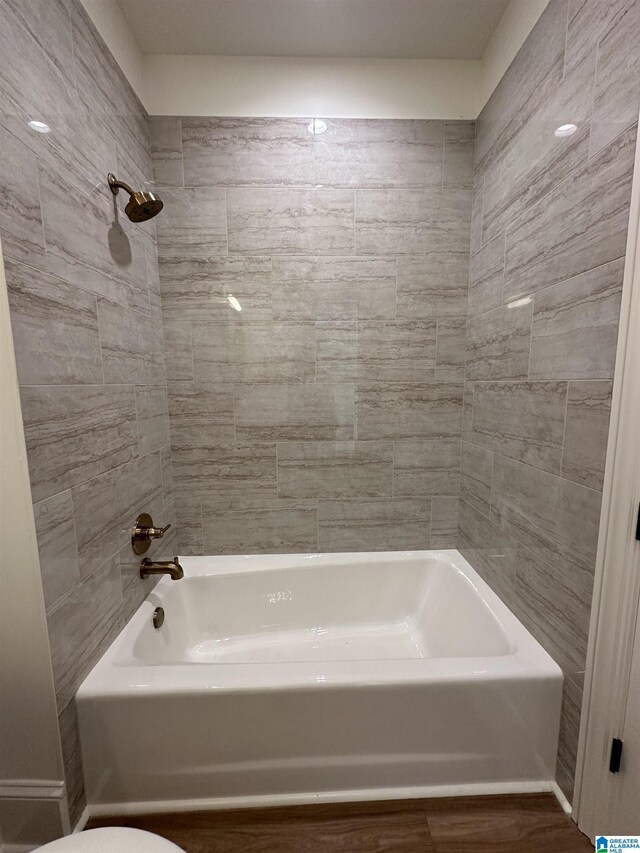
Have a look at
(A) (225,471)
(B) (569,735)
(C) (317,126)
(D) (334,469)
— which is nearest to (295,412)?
(D) (334,469)

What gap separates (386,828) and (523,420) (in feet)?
4.28

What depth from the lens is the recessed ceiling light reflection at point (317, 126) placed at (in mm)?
1544

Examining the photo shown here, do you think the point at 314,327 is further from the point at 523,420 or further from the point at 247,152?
the point at 523,420

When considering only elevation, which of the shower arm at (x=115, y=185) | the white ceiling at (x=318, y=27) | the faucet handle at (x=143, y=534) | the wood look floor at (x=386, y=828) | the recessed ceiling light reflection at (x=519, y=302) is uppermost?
the white ceiling at (x=318, y=27)

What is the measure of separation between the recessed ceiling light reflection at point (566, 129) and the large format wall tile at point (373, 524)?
1.45 metres

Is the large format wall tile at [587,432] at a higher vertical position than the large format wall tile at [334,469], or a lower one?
higher

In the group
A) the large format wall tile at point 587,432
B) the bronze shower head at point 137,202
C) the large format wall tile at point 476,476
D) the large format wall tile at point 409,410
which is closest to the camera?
the large format wall tile at point 587,432

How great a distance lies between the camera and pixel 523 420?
49.2 inches

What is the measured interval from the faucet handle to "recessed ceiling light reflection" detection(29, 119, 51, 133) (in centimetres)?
120

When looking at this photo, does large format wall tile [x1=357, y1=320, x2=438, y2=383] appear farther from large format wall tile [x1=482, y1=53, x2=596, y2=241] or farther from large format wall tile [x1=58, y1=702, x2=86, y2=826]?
large format wall tile [x1=58, y1=702, x2=86, y2=826]

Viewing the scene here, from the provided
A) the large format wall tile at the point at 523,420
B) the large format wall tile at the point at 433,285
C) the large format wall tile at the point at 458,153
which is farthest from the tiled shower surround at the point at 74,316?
the large format wall tile at the point at 523,420

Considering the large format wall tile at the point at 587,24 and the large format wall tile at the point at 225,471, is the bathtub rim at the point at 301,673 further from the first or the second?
the large format wall tile at the point at 587,24

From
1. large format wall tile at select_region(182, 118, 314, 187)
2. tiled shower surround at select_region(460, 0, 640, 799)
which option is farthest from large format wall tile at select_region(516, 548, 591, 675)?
large format wall tile at select_region(182, 118, 314, 187)

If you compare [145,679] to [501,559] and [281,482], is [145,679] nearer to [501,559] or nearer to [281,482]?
[281,482]
